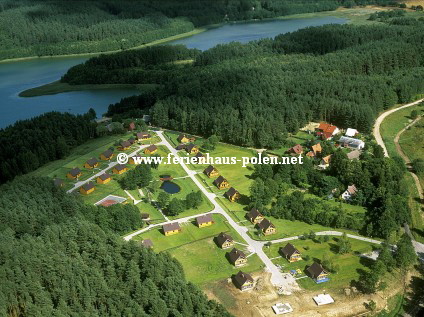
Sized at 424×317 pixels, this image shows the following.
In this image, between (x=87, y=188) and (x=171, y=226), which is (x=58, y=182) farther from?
(x=171, y=226)

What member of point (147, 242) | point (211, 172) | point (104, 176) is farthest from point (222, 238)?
point (104, 176)

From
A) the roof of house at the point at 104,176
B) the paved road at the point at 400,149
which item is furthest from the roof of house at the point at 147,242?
the paved road at the point at 400,149

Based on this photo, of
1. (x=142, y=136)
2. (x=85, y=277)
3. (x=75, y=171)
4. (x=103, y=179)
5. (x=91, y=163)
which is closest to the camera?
(x=85, y=277)

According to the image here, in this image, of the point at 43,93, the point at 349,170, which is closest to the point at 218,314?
the point at 349,170

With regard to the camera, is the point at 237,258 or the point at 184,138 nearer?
the point at 237,258

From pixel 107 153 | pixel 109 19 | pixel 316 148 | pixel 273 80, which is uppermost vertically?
pixel 109 19

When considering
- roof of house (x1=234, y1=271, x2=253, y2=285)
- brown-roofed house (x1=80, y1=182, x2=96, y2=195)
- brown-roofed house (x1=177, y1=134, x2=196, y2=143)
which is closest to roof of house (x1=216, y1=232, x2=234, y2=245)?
roof of house (x1=234, y1=271, x2=253, y2=285)

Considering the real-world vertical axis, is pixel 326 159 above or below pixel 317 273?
above
